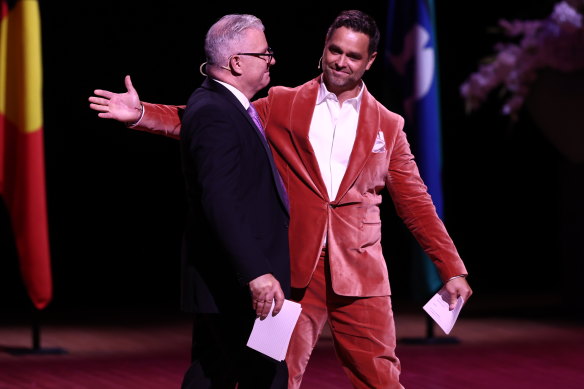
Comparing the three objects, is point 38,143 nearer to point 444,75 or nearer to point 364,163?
point 364,163

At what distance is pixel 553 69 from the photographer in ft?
22.7

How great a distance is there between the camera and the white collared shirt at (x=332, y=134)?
3428 millimetres

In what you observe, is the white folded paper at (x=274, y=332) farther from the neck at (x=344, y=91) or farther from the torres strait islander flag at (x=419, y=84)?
the torres strait islander flag at (x=419, y=84)

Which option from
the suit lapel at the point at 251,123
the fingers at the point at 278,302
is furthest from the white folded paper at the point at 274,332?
the suit lapel at the point at 251,123

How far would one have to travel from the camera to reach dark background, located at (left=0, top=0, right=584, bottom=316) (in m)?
7.64

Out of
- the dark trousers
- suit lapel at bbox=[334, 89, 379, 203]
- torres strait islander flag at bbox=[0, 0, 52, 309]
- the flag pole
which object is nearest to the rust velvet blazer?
suit lapel at bbox=[334, 89, 379, 203]

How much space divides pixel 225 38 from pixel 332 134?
1.79 ft

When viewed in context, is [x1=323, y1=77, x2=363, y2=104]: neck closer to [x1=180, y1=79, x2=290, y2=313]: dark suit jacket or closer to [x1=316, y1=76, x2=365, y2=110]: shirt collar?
[x1=316, y1=76, x2=365, y2=110]: shirt collar

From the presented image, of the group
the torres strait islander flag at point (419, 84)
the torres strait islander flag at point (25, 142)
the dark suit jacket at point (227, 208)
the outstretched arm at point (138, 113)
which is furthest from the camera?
the torres strait islander flag at point (419, 84)

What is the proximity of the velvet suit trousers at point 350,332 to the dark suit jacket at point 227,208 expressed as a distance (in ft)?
1.10

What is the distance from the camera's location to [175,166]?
8289 mm

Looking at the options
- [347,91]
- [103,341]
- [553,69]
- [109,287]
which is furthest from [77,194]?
[347,91]

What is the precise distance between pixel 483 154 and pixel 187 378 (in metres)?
6.39

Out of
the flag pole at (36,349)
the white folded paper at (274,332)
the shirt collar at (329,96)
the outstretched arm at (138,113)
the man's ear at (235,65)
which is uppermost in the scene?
the man's ear at (235,65)
